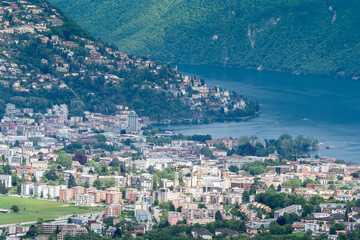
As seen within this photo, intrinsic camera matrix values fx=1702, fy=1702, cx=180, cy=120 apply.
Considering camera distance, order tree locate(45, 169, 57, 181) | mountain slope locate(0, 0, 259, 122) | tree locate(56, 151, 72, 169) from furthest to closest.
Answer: mountain slope locate(0, 0, 259, 122) < tree locate(56, 151, 72, 169) < tree locate(45, 169, 57, 181)

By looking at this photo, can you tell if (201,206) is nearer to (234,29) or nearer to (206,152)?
(206,152)

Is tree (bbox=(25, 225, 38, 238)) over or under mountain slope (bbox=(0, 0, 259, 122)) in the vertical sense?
under

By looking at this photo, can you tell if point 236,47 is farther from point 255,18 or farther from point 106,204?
point 106,204

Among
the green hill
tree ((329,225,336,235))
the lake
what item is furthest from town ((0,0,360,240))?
the green hill

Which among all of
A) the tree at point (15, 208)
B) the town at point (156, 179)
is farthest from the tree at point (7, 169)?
the tree at point (15, 208)

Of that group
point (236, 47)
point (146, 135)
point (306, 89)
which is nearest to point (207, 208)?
point (146, 135)

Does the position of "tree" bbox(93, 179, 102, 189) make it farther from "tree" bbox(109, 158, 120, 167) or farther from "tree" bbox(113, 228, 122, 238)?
"tree" bbox(113, 228, 122, 238)

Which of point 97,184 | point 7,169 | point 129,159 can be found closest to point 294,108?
point 129,159
